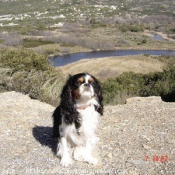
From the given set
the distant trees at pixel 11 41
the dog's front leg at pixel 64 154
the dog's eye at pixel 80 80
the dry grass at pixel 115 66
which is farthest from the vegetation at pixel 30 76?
the distant trees at pixel 11 41

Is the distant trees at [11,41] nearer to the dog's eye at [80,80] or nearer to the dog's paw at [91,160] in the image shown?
the dog's paw at [91,160]

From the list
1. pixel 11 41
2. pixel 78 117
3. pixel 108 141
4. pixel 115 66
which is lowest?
pixel 11 41

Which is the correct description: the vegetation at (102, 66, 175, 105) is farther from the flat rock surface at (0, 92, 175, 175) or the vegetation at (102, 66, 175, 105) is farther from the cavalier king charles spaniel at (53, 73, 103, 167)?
the cavalier king charles spaniel at (53, 73, 103, 167)

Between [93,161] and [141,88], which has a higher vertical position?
[93,161]

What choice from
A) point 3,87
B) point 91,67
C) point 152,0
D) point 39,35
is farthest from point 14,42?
point 152,0

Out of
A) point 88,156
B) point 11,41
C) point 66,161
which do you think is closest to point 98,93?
point 88,156

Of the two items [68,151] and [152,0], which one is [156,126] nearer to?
[68,151]

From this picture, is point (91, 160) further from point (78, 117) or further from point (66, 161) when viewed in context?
point (78, 117)
